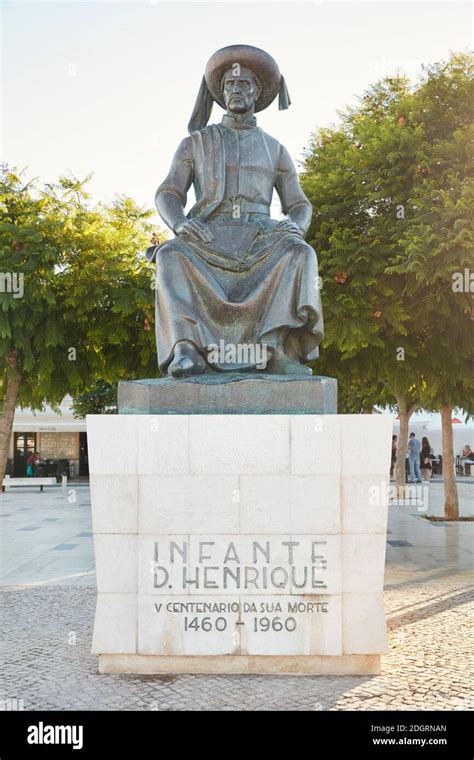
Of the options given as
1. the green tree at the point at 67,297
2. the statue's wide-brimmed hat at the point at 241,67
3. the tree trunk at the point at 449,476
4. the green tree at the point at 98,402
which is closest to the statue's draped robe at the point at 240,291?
the statue's wide-brimmed hat at the point at 241,67

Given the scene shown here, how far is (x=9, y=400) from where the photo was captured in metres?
14.0

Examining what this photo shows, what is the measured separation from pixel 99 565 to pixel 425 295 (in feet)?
23.2

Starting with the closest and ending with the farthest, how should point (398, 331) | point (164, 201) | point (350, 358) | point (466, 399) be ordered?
point (164, 201) < point (398, 331) < point (350, 358) < point (466, 399)

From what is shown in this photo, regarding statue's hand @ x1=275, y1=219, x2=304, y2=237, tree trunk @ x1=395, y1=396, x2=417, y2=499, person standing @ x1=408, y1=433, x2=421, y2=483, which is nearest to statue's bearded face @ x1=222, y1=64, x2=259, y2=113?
statue's hand @ x1=275, y1=219, x2=304, y2=237

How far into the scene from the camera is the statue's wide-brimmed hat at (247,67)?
598cm

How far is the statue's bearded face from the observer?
6.00 m

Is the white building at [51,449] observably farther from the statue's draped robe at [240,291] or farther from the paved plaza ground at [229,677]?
the statue's draped robe at [240,291]

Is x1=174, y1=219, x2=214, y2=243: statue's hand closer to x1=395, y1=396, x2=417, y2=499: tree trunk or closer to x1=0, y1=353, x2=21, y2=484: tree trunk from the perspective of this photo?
x1=0, y1=353, x2=21, y2=484: tree trunk

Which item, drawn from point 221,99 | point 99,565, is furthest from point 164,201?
point 99,565

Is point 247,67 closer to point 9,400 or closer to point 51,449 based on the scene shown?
point 9,400

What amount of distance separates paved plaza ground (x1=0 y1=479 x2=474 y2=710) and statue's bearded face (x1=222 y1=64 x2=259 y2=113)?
13.8 feet
